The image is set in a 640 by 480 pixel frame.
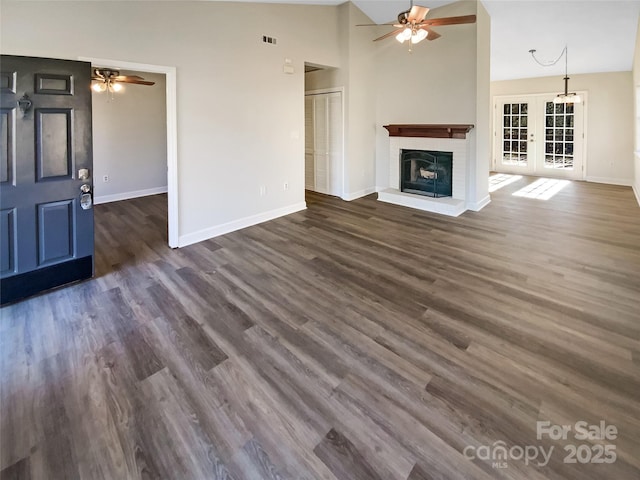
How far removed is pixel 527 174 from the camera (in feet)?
33.3

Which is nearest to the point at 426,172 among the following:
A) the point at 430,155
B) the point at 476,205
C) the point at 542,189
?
the point at 430,155

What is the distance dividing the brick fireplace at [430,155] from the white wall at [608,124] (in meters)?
5.44

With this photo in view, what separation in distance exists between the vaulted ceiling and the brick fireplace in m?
1.95

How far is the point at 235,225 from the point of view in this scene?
5055 mm

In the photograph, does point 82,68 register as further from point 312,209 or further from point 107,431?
point 312,209

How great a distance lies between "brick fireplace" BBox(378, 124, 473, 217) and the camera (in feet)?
19.1

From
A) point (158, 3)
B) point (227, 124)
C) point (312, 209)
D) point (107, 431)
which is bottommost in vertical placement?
point (107, 431)

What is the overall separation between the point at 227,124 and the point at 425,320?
361 centimetres

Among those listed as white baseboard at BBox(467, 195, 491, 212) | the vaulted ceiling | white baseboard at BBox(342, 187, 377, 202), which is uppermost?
the vaulted ceiling

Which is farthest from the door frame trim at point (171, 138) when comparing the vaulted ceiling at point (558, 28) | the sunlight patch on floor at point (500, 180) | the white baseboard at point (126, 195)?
the sunlight patch on floor at point (500, 180)

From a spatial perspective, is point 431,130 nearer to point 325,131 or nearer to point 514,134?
point 325,131

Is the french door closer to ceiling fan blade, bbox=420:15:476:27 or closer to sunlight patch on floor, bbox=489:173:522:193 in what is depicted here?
sunlight patch on floor, bbox=489:173:522:193

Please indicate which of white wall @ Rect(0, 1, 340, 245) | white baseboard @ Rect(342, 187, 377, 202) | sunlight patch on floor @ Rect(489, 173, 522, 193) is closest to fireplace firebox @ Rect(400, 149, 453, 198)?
white baseboard @ Rect(342, 187, 377, 202)

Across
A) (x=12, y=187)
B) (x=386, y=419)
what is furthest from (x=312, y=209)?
(x=386, y=419)
